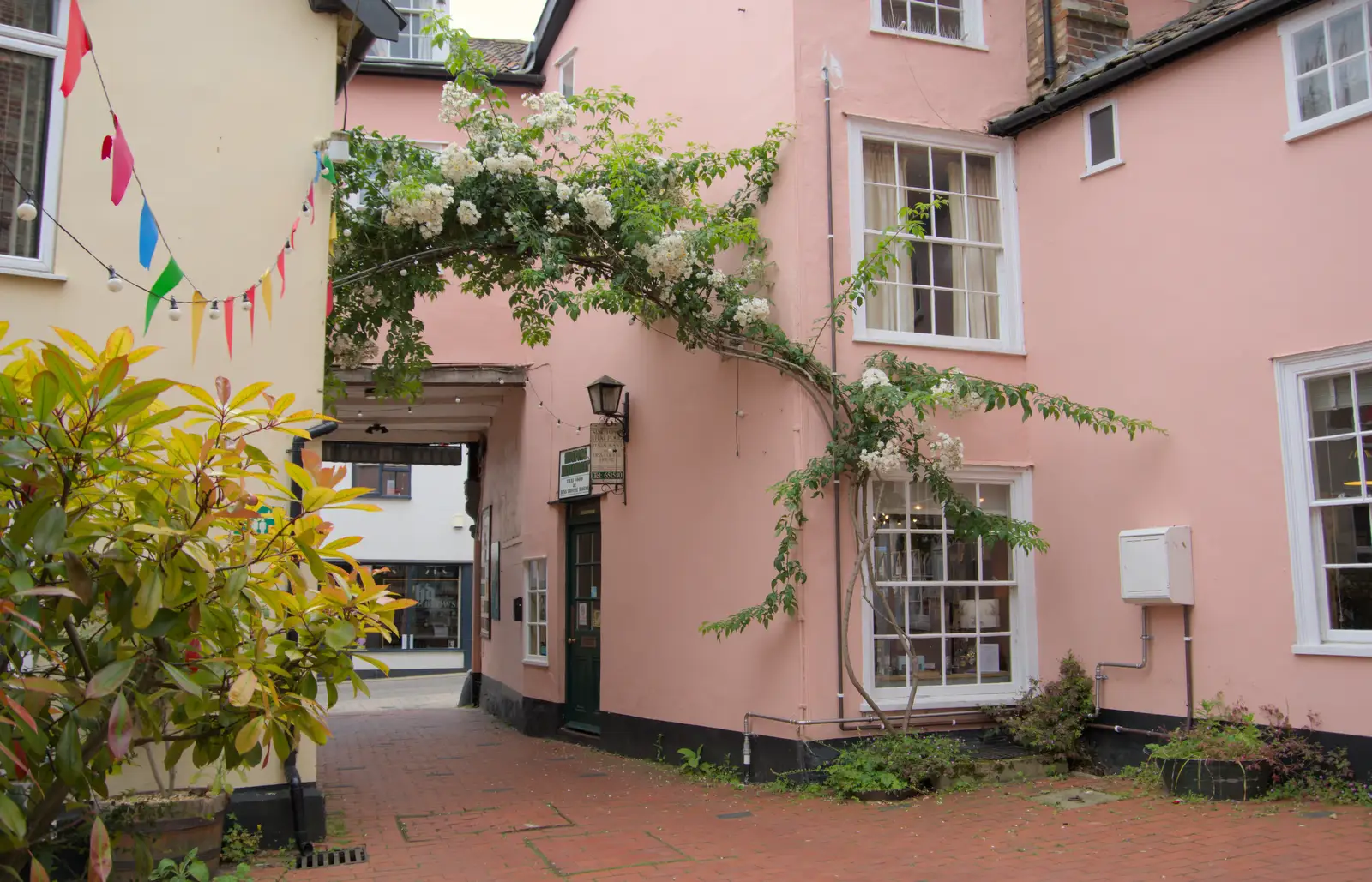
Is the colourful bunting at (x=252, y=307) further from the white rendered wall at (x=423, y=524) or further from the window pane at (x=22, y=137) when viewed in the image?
the white rendered wall at (x=423, y=524)

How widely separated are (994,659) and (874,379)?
2.57 metres

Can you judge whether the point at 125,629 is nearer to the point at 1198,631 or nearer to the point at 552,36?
the point at 1198,631

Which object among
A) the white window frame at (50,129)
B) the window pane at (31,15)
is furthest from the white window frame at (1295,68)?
the window pane at (31,15)

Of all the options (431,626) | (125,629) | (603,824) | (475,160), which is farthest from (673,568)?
(431,626)

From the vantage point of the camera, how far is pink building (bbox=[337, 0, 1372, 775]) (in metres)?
7.23

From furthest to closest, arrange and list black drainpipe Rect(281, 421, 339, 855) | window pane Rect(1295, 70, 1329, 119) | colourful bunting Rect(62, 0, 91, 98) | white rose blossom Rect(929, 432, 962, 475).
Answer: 1. white rose blossom Rect(929, 432, 962, 475)
2. window pane Rect(1295, 70, 1329, 119)
3. black drainpipe Rect(281, 421, 339, 855)
4. colourful bunting Rect(62, 0, 91, 98)

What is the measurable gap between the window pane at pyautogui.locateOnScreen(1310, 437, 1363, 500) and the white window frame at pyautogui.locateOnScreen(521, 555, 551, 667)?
804 centimetres

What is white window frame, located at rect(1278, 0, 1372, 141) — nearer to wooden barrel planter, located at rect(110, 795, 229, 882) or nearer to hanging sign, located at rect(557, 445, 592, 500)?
hanging sign, located at rect(557, 445, 592, 500)

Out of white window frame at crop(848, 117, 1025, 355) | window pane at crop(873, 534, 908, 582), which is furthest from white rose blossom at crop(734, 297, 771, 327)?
window pane at crop(873, 534, 908, 582)

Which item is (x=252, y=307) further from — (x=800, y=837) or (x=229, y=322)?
(x=800, y=837)

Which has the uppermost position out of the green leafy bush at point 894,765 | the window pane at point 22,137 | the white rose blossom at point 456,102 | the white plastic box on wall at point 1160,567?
the white rose blossom at point 456,102

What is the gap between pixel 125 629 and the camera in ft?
11.5

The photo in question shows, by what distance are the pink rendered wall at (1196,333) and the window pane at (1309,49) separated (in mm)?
129

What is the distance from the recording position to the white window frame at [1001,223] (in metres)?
8.87
